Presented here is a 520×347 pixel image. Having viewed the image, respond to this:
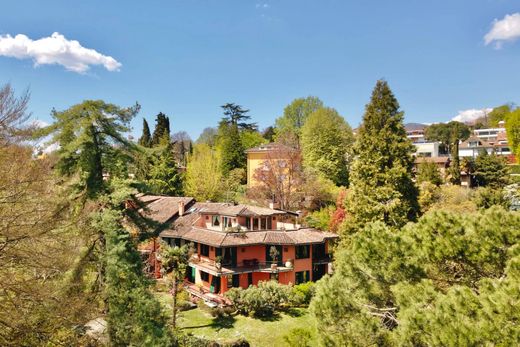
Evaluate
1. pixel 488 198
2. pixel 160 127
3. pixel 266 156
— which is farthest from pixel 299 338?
pixel 160 127

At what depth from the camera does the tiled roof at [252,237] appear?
28906 millimetres

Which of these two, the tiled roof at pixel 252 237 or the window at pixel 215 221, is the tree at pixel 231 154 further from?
the tiled roof at pixel 252 237

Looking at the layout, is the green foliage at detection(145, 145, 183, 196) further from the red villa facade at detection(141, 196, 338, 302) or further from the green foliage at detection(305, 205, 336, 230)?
the green foliage at detection(305, 205, 336, 230)

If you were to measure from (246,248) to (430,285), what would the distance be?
2313 centimetres

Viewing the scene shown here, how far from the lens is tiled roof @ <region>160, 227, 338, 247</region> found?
94.8ft

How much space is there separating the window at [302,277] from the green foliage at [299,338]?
10.9 m

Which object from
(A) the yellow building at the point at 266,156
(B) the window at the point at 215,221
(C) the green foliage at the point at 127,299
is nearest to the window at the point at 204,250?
(B) the window at the point at 215,221

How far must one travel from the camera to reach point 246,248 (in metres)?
29.6

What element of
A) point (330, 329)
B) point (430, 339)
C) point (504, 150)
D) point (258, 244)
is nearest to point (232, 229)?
point (258, 244)

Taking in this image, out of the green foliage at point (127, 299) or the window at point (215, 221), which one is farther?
the window at point (215, 221)

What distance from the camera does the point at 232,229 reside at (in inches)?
1183

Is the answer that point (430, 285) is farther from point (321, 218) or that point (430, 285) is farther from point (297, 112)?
point (297, 112)

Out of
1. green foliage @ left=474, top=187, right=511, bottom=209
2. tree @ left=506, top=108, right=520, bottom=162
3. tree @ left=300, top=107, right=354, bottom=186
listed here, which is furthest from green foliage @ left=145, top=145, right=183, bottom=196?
tree @ left=506, top=108, right=520, bottom=162

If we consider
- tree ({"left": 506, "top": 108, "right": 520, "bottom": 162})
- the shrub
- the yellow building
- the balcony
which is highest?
tree ({"left": 506, "top": 108, "right": 520, "bottom": 162})
